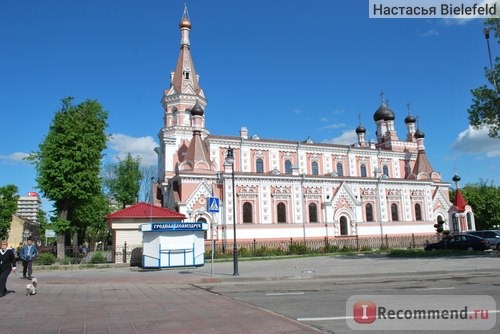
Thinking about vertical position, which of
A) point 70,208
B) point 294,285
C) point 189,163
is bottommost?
point 294,285

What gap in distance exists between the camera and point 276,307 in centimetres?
1022

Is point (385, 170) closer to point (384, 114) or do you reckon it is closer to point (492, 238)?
point (384, 114)

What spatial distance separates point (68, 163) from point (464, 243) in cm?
3217

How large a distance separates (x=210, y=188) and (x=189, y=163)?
3.73 metres

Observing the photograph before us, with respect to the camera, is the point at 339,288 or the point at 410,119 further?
the point at 410,119

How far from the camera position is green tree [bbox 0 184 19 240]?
5692 centimetres

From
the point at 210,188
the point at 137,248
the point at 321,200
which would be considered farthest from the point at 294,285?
the point at 321,200

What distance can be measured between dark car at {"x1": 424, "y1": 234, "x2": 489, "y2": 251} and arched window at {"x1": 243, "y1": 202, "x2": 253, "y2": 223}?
1770 centimetres

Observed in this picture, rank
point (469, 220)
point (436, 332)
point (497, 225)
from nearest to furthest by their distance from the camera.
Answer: point (436, 332) → point (469, 220) → point (497, 225)

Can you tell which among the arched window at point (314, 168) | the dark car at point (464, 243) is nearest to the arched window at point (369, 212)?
the arched window at point (314, 168)

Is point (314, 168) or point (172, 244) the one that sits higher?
point (314, 168)

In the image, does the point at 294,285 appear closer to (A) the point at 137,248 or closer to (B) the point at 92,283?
(B) the point at 92,283

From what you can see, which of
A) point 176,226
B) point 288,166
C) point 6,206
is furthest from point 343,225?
point 6,206

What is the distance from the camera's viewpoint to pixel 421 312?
8.88 m
